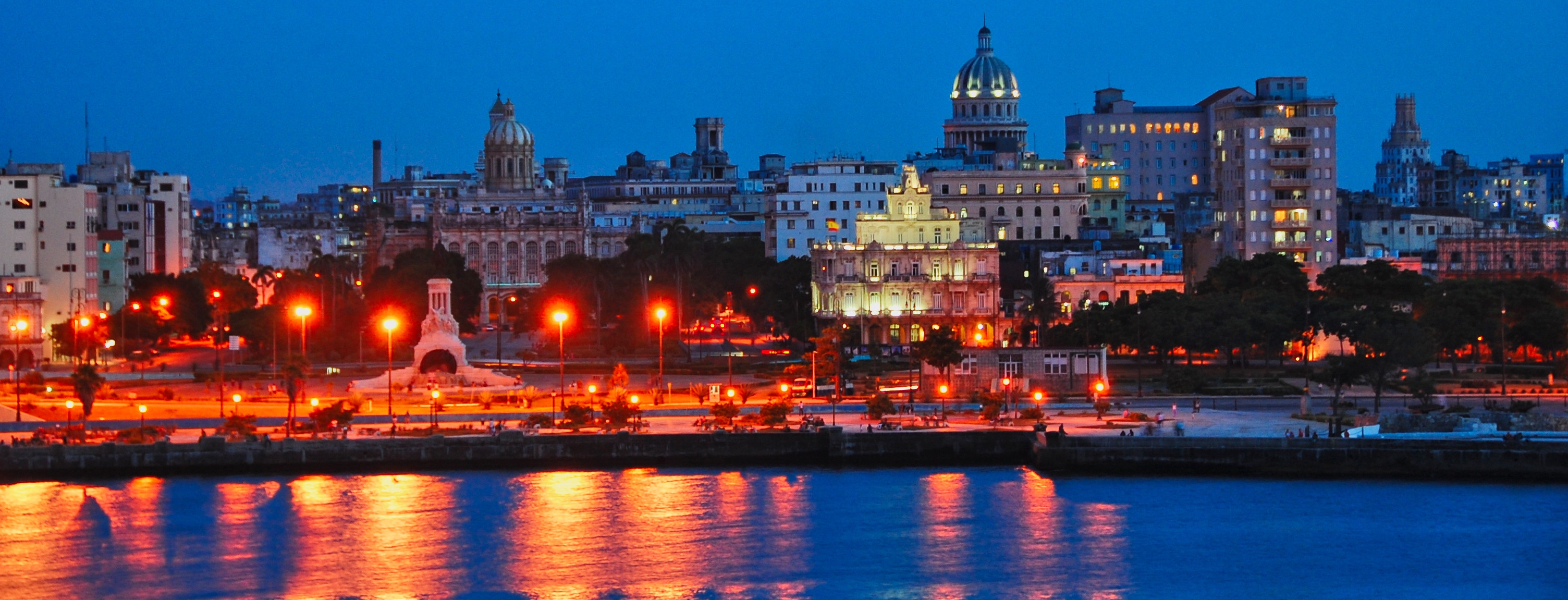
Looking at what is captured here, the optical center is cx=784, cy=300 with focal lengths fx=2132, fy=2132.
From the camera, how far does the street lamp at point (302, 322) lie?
81.1 metres

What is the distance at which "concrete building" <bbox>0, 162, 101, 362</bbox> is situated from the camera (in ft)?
328

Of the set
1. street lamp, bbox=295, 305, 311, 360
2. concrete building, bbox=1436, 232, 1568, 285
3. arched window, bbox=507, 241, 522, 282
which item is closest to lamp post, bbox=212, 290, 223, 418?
street lamp, bbox=295, 305, 311, 360

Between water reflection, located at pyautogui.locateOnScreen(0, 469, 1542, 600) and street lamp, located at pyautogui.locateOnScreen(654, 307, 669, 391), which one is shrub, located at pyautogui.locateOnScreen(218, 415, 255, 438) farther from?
street lamp, located at pyautogui.locateOnScreen(654, 307, 669, 391)

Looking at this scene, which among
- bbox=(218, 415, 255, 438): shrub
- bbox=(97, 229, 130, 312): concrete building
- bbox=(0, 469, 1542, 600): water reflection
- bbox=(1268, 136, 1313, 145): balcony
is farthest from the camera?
bbox=(1268, 136, 1313, 145): balcony

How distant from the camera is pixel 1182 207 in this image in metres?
141

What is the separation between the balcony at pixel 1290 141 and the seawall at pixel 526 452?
57.0 metres

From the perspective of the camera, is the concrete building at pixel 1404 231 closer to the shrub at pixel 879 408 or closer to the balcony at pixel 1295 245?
the balcony at pixel 1295 245

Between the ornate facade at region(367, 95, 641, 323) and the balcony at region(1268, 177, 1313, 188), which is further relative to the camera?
the ornate facade at region(367, 95, 641, 323)

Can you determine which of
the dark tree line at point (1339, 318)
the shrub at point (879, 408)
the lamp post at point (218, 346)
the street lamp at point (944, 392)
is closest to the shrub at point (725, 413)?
the shrub at point (879, 408)

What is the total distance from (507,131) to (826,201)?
1269 inches

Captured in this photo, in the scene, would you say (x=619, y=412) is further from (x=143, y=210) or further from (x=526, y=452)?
(x=143, y=210)

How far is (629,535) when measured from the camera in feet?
168

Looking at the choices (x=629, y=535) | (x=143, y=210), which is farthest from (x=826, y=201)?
(x=629, y=535)

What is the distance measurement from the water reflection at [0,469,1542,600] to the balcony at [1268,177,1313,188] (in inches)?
2309
